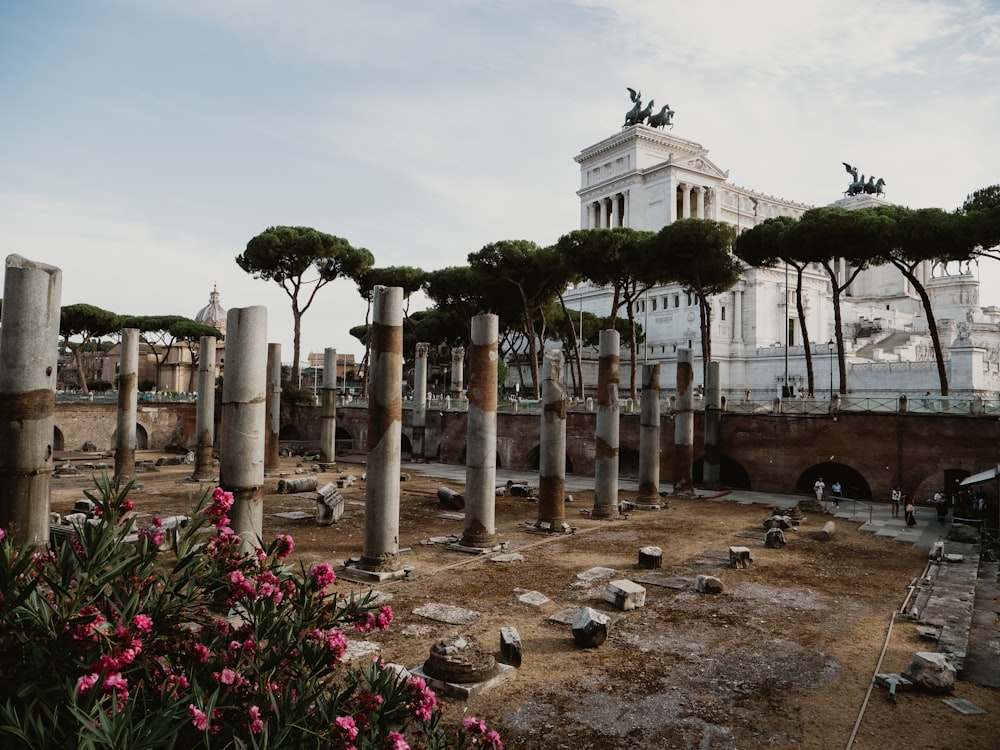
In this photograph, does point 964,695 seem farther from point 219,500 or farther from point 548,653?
point 219,500

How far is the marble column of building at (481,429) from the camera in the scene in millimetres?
14312

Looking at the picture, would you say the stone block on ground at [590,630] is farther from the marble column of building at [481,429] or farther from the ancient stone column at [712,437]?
the ancient stone column at [712,437]

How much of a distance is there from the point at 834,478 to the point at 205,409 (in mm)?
23113

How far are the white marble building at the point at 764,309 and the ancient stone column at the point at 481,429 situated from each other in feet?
78.3

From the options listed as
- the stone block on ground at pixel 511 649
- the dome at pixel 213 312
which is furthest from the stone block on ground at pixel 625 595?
the dome at pixel 213 312

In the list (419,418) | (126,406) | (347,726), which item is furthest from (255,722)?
(419,418)

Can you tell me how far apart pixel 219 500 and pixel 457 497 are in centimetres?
1503

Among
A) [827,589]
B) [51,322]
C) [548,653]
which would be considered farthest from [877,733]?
[51,322]

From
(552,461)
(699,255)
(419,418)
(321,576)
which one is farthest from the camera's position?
(419,418)

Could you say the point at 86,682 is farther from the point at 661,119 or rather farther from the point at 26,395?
the point at 661,119

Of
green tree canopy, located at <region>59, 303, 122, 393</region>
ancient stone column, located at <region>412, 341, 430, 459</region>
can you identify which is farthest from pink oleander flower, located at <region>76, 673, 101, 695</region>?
green tree canopy, located at <region>59, 303, 122, 393</region>

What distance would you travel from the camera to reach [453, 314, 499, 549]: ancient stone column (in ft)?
47.0

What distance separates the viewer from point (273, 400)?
25953mm

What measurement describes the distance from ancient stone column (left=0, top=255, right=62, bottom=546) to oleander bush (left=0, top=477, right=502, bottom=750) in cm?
371
